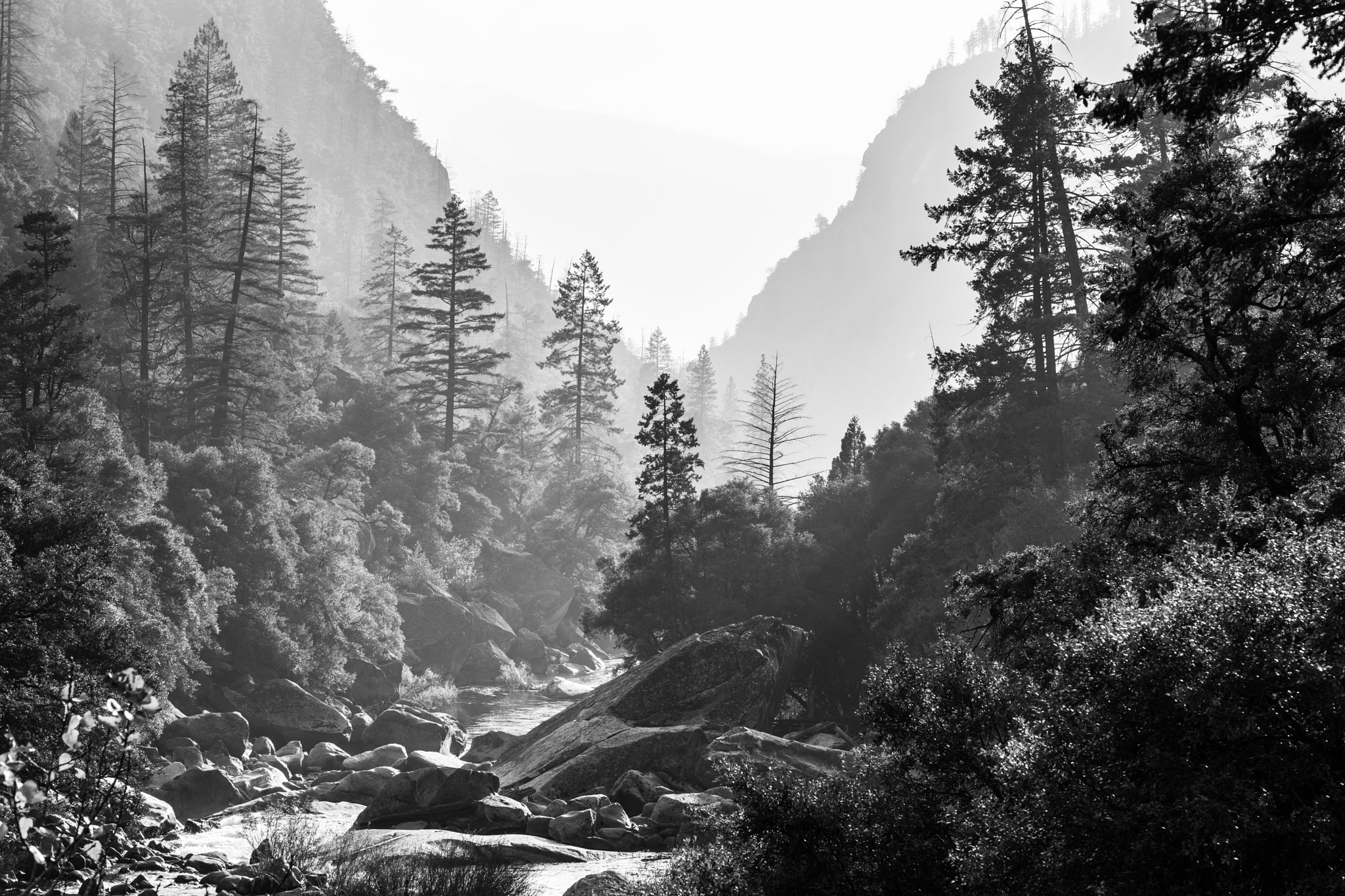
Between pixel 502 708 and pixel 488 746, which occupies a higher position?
pixel 488 746

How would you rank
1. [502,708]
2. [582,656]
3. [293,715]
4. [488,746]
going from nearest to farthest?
[488,746]
[293,715]
[502,708]
[582,656]

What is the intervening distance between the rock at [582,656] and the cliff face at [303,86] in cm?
7214

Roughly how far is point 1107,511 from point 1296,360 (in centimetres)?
434

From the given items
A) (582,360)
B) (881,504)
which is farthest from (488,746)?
(582,360)

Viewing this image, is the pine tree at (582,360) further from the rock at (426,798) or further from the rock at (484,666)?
the rock at (426,798)

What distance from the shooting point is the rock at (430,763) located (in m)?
21.5

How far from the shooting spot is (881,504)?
43.2 metres

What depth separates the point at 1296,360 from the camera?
13.0m

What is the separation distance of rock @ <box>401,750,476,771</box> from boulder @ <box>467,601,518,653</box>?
32326 millimetres

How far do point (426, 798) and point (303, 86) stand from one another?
15390 cm

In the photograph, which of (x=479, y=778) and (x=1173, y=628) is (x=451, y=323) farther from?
(x=1173, y=628)

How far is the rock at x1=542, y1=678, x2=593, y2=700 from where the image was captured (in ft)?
163

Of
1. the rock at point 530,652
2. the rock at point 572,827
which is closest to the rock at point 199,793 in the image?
the rock at point 572,827

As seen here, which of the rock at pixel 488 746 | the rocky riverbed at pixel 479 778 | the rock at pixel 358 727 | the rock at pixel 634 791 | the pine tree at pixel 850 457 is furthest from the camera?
the pine tree at pixel 850 457
